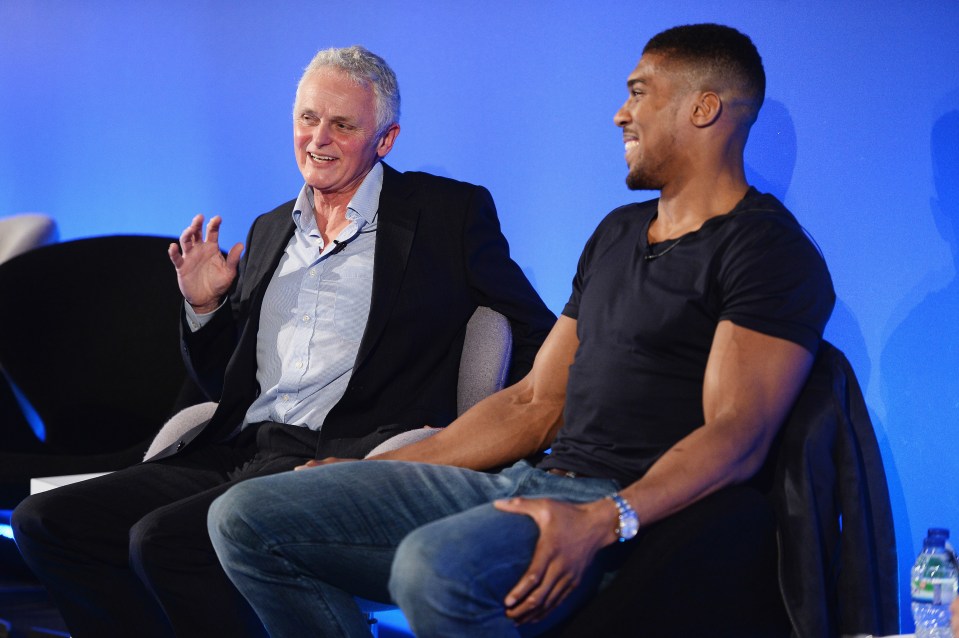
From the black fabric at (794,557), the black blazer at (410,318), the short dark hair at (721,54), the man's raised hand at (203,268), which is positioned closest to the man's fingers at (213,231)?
the man's raised hand at (203,268)

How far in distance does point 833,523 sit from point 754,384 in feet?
0.86

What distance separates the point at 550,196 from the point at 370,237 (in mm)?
556

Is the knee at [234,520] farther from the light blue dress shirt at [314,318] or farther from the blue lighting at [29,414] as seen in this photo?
the blue lighting at [29,414]

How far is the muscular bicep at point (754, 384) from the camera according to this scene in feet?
5.86

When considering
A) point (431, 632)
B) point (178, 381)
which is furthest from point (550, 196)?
point (431, 632)

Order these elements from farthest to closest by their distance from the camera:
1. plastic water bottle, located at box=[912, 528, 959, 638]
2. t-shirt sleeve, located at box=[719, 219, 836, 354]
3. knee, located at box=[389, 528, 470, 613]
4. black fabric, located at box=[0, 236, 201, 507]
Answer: black fabric, located at box=[0, 236, 201, 507] < plastic water bottle, located at box=[912, 528, 959, 638] < t-shirt sleeve, located at box=[719, 219, 836, 354] < knee, located at box=[389, 528, 470, 613]

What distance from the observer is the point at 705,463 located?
5.75ft

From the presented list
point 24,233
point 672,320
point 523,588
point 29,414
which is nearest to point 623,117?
point 672,320

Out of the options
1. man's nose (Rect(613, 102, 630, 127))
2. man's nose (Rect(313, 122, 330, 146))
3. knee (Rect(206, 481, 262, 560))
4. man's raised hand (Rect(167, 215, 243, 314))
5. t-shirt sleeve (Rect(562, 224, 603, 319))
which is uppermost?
man's nose (Rect(613, 102, 630, 127))

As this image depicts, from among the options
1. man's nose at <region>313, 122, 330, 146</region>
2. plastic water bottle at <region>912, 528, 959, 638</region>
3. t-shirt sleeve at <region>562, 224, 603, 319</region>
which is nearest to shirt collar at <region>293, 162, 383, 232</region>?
man's nose at <region>313, 122, 330, 146</region>

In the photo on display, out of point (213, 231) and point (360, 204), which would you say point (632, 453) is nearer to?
point (360, 204)

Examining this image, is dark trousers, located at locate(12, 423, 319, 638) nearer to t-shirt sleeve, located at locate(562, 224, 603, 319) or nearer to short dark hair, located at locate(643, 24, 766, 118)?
t-shirt sleeve, located at locate(562, 224, 603, 319)

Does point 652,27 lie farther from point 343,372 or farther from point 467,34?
point 343,372

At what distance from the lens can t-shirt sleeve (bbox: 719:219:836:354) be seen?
1.83 m
